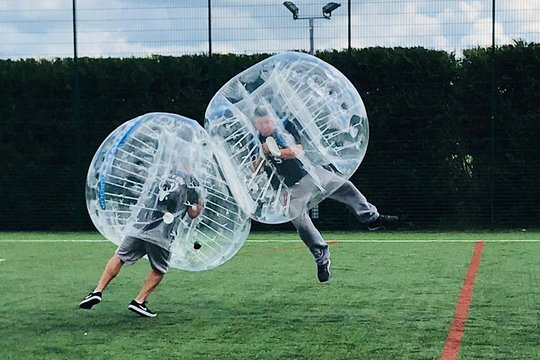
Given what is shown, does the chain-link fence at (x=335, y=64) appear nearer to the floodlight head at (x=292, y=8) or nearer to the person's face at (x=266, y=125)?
the floodlight head at (x=292, y=8)

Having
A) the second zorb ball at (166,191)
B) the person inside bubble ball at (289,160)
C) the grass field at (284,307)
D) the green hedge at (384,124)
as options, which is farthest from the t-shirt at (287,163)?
the green hedge at (384,124)

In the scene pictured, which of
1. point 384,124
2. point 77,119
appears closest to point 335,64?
point 384,124

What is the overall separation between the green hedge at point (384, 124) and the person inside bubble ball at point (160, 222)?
8398 mm

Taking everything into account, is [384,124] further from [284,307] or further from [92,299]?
[92,299]

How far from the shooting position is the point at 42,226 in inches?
629

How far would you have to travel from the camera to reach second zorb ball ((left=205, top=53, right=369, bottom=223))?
252 inches

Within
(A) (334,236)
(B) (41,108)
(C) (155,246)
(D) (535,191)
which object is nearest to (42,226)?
(B) (41,108)

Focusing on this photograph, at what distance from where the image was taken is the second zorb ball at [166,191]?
21.2 feet

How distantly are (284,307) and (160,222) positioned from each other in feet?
4.75

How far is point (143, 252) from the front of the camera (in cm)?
707

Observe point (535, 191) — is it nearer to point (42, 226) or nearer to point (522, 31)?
point (522, 31)

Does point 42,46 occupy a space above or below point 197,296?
above

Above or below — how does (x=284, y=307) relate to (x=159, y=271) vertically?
below

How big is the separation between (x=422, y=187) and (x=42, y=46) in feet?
21.8
